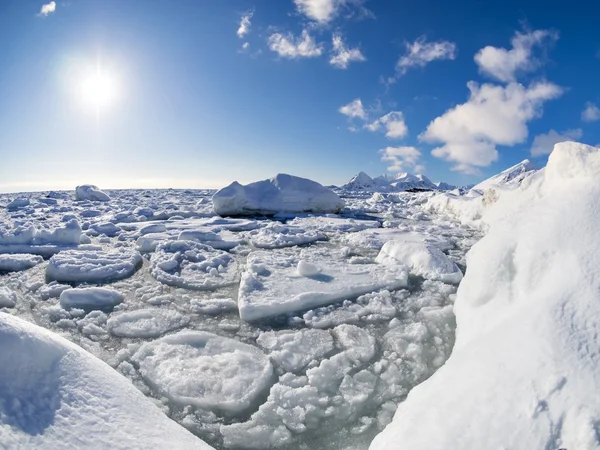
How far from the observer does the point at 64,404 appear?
1.43 metres

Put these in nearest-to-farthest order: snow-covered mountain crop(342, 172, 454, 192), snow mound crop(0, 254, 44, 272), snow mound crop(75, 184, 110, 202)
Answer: snow mound crop(0, 254, 44, 272)
snow mound crop(75, 184, 110, 202)
snow-covered mountain crop(342, 172, 454, 192)

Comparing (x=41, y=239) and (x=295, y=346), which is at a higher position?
(x=41, y=239)

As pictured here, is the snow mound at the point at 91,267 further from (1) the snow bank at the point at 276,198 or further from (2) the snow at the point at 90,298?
(1) the snow bank at the point at 276,198

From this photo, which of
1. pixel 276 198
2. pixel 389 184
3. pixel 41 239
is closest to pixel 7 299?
pixel 41 239

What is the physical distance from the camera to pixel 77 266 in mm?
4664

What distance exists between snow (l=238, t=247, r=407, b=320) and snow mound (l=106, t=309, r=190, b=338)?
60 cm

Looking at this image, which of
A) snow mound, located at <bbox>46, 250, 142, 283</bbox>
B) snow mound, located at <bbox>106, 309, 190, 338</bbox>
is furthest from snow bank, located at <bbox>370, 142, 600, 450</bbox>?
snow mound, located at <bbox>46, 250, 142, 283</bbox>

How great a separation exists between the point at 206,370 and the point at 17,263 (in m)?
4.31

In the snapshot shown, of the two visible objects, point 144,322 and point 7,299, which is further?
point 7,299

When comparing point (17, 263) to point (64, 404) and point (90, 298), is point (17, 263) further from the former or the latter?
point (64, 404)

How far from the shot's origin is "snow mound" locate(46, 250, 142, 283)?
4484 millimetres

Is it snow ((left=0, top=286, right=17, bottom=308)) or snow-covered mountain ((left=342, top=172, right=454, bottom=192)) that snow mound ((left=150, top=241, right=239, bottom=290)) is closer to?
snow ((left=0, top=286, right=17, bottom=308))

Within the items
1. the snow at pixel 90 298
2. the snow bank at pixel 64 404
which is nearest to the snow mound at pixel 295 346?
the snow bank at pixel 64 404

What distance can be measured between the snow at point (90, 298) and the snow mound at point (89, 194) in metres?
20.6
